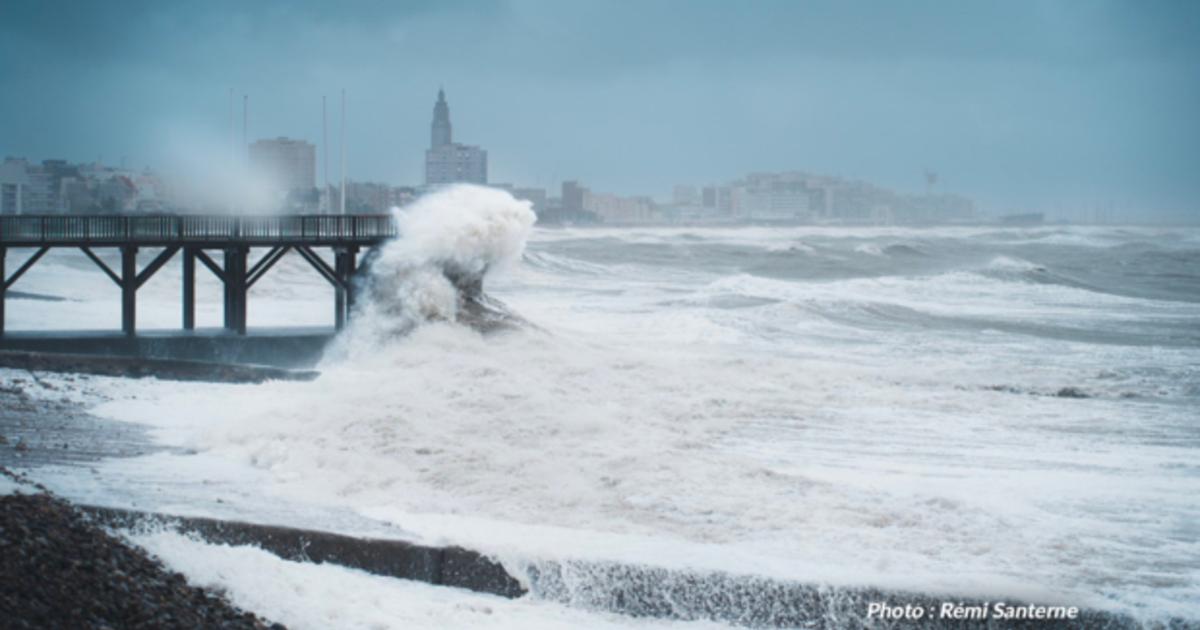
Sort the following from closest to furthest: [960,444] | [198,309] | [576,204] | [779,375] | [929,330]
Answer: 1. [960,444]
2. [779,375]
3. [929,330]
4. [198,309]
5. [576,204]

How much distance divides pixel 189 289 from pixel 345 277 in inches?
120

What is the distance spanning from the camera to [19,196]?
231 feet

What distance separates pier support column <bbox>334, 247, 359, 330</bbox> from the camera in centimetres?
2528

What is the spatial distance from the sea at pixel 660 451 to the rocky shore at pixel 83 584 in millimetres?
405

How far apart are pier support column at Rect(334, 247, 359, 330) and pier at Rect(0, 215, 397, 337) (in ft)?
0.06

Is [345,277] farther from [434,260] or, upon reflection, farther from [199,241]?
[199,241]

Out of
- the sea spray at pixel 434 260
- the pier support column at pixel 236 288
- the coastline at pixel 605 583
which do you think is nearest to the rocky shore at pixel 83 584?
the coastline at pixel 605 583

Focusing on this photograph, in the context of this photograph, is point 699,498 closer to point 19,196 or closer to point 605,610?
point 605,610

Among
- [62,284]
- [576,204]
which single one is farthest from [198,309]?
[576,204]

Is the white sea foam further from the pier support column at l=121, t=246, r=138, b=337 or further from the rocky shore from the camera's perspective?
the pier support column at l=121, t=246, r=138, b=337

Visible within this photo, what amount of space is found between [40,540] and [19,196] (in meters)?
68.5

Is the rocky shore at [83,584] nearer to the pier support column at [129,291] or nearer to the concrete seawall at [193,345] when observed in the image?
the concrete seawall at [193,345]

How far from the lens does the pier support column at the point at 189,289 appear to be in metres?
24.2

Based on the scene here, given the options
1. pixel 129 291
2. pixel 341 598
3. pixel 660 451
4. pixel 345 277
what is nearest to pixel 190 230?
pixel 129 291
